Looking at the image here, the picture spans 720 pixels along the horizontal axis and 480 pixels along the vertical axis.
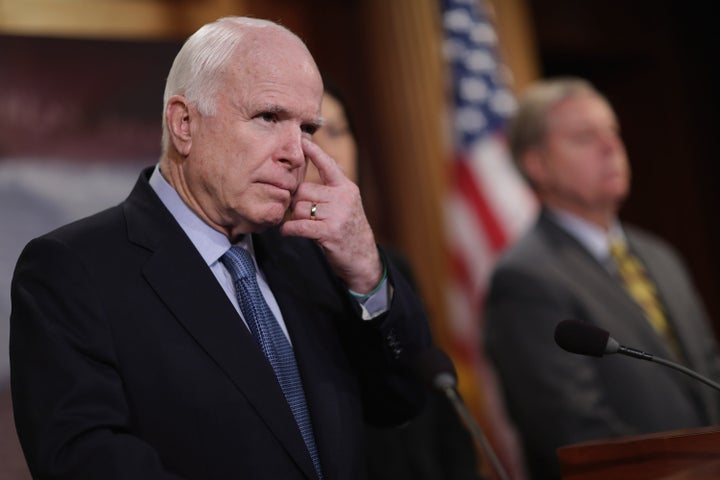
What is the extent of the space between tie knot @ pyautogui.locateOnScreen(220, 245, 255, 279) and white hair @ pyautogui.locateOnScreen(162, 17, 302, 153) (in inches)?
10.4

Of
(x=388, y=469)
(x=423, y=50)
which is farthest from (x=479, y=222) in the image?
(x=388, y=469)

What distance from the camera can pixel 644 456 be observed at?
5.76ft

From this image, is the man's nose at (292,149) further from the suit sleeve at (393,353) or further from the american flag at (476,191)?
the american flag at (476,191)

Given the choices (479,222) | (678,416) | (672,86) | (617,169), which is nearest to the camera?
(678,416)

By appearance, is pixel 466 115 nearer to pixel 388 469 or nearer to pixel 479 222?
pixel 479 222

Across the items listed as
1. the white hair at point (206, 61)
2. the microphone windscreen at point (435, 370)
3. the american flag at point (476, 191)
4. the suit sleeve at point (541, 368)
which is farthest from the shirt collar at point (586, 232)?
the white hair at point (206, 61)

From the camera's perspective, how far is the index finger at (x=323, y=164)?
73.3 inches

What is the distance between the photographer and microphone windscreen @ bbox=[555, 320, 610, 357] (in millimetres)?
1876

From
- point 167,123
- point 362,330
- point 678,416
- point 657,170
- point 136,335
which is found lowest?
point 657,170

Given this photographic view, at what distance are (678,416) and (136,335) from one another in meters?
2.09

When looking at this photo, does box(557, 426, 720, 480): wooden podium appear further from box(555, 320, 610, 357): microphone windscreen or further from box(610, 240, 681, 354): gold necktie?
box(610, 240, 681, 354): gold necktie

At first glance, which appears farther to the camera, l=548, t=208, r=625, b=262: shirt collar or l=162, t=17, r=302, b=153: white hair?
l=548, t=208, r=625, b=262: shirt collar

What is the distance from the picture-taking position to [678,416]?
3186 mm

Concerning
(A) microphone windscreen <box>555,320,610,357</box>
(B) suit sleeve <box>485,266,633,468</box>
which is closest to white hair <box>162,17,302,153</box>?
(A) microphone windscreen <box>555,320,610,357</box>
